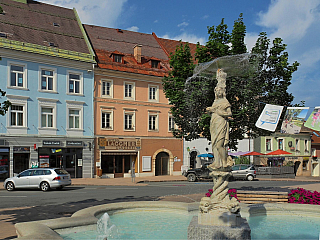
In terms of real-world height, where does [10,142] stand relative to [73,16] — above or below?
below

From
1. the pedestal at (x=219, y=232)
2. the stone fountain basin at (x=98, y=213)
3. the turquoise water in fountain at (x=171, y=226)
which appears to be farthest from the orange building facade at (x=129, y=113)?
the pedestal at (x=219, y=232)

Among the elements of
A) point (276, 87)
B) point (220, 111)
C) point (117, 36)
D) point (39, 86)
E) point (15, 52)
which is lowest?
point (220, 111)

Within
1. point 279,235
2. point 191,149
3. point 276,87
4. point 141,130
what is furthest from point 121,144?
point 279,235

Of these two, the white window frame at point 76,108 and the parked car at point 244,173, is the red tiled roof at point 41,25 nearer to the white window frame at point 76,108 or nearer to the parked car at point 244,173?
the white window frame at point 76,108

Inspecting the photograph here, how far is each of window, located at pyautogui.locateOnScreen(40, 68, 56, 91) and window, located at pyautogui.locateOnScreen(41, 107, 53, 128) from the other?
180 centimetres

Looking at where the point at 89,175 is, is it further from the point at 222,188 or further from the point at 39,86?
the point at 222,188

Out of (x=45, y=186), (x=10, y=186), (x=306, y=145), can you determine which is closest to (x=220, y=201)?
(x=45, y=186)

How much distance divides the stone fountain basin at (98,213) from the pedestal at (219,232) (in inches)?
108

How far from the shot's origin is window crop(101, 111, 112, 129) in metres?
32.5

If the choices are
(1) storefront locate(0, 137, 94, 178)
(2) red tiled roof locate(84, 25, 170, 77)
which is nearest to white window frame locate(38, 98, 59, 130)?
(1) storefront locate(0, 137, 94, 178)

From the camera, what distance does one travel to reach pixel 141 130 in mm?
34562

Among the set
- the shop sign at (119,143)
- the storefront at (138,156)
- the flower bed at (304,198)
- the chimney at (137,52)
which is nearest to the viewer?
the flower bed at (304,198)

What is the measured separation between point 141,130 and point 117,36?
38.7 ft

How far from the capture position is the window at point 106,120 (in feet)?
107
